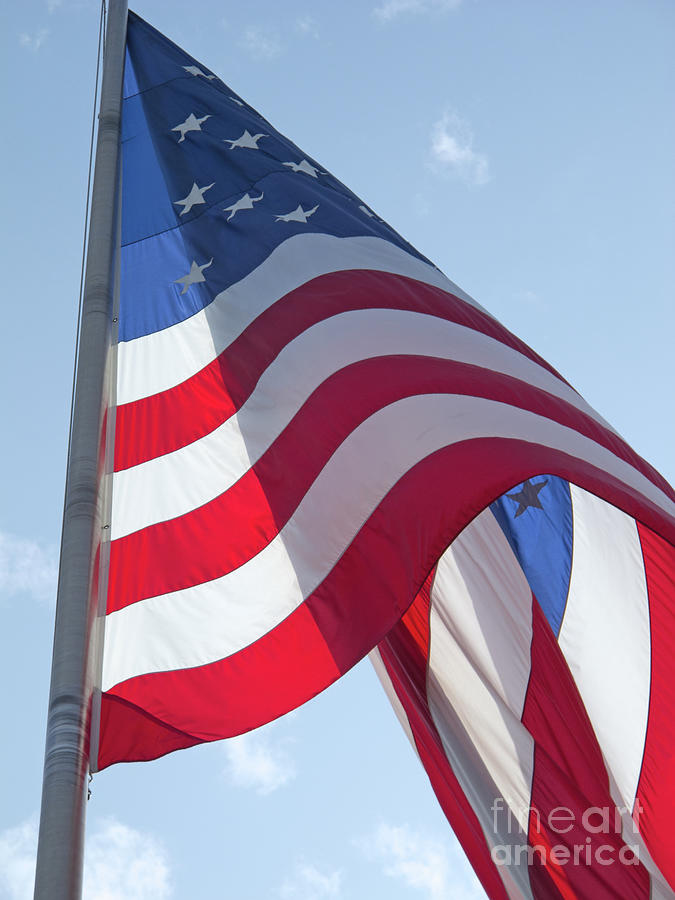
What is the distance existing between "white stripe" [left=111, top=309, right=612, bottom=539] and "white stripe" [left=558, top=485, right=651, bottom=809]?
69 cm

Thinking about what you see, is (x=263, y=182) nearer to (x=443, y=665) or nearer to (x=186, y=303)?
(x=186, y=303)

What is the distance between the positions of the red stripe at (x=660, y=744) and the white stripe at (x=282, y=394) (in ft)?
3.63

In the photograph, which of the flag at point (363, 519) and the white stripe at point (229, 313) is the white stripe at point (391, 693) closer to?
the flag at point (363, 519)

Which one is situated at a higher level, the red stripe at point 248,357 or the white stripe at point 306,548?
the red stripe at point 248,357

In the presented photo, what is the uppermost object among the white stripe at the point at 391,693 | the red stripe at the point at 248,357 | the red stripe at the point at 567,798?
the red stripe at the point at 248,357

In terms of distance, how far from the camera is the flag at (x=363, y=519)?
4.61 metres

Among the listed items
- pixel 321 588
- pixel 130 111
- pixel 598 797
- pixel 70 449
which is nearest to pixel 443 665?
pixel 598 797

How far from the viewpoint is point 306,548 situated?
478 centimetres

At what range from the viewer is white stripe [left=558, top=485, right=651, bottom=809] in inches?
206

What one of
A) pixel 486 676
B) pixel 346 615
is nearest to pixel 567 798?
pixel 486 676

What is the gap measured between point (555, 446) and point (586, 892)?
213cm

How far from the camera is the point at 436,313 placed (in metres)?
5.92

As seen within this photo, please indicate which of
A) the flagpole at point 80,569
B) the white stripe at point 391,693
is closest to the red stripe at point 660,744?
the white stripe at point 391,693

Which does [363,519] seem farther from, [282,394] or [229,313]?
[229,313]
